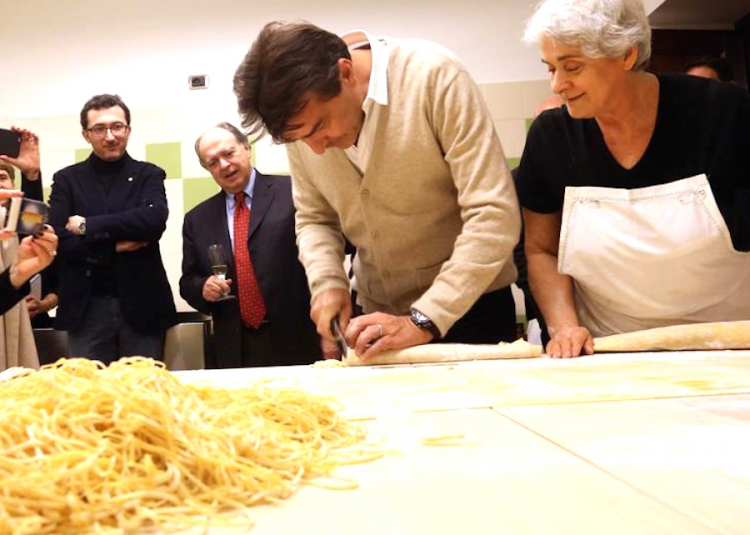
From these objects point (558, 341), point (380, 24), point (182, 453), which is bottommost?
point (558, 341)

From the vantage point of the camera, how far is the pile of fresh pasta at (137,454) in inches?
21.5

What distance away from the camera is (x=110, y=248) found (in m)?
2.96

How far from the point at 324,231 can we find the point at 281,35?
578mm

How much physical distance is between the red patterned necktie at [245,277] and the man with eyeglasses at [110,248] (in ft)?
1.07

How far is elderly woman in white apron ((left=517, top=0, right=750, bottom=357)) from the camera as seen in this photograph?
1547 mm

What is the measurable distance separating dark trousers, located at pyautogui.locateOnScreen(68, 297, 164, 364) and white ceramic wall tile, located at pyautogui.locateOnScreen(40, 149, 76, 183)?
1417 mm

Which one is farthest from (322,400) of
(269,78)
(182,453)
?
(269,78)

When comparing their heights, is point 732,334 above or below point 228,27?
below

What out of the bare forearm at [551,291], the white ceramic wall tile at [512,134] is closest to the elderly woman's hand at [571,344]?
the bare forearm at [551,291]

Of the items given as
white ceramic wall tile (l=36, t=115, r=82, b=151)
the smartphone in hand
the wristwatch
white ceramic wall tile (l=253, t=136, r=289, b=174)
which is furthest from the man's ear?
white ceramic wall tile (l=36, t=115, r=82, b=151)

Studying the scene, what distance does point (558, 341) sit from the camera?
64.4 inches

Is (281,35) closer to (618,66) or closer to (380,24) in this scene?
(618,66)

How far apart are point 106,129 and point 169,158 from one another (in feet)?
3.21

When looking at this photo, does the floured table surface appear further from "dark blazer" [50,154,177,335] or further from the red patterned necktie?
"dark blazer" [50,154,177,335]
